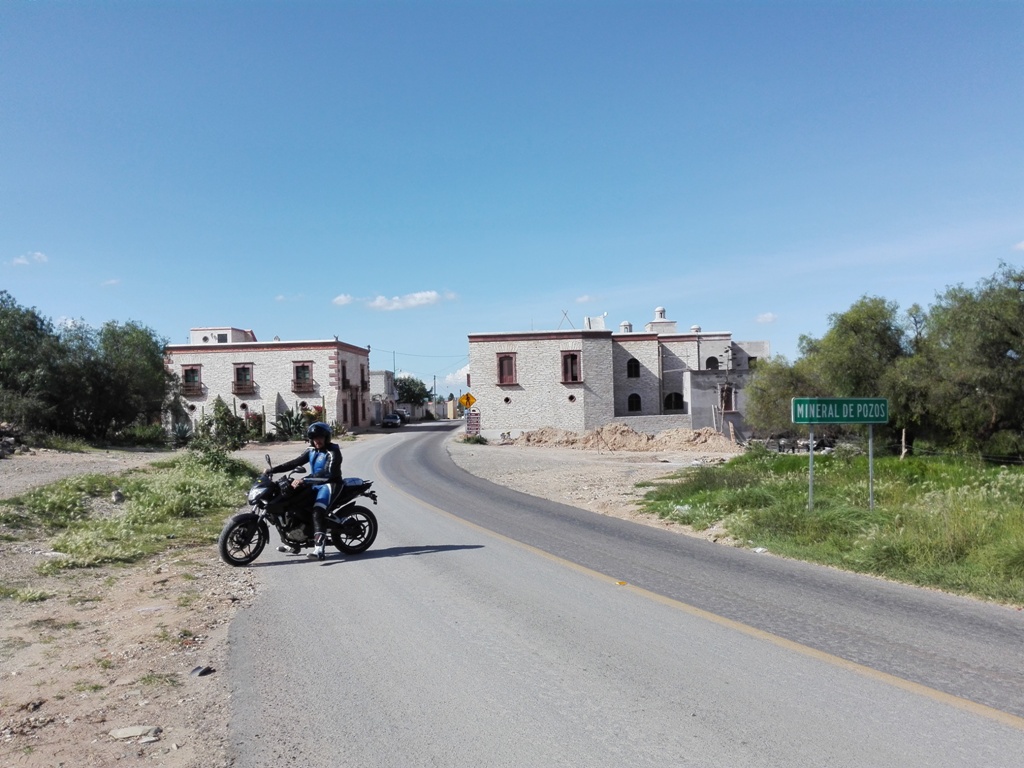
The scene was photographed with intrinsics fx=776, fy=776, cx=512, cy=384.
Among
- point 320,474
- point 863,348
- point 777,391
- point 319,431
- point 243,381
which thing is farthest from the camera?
point 243,381

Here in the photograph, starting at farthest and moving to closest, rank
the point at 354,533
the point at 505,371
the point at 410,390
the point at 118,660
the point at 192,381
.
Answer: the point at 410,390
the point at 192,381
the point at 505,371
the point at 354,533
the point at 118,660

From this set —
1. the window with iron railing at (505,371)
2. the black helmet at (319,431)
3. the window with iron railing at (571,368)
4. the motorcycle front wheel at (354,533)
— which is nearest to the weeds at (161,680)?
the black helmet at (319,431)

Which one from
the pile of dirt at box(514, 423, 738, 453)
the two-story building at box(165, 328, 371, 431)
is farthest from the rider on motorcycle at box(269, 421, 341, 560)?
the two-story building at box(165, 328, 371, 431)

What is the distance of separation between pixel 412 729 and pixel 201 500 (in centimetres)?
1287

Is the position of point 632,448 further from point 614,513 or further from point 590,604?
point 590,604

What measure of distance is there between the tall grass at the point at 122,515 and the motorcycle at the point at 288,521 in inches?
68.6

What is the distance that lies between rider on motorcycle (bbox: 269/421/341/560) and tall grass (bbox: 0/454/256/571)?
2637 millimetres

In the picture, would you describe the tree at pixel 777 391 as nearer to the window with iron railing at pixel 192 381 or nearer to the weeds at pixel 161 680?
the weeds at pixel 161 680

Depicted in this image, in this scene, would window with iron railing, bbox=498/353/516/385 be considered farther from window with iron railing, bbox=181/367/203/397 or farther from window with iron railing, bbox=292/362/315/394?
window with iron railing, bbox=181/367/203/397

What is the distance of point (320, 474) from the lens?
10.2 meters

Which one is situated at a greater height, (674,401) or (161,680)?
(674,401)

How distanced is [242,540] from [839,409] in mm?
9065

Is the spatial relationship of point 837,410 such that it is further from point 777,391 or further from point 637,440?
point 637,440

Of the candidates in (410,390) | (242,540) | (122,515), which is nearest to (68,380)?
(122,515)
